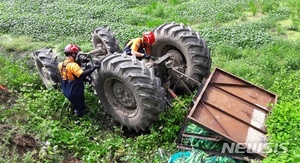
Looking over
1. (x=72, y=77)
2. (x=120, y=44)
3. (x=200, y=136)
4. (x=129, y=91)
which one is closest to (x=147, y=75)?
(x=129, y=91)

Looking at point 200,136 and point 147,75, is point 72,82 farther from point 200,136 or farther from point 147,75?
point 200,136

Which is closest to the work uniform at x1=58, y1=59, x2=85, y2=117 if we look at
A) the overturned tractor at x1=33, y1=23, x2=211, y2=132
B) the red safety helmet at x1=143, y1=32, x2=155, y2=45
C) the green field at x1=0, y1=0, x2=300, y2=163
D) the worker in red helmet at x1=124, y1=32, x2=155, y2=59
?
the overturned tractor at x1=33, y1=23, x2=211, y2=132

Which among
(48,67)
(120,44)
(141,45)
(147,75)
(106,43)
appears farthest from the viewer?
(120,44)

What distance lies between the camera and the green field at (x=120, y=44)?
569 cm

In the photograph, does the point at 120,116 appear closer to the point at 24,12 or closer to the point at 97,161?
the point at 97,161

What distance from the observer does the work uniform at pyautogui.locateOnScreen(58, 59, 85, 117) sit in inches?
257

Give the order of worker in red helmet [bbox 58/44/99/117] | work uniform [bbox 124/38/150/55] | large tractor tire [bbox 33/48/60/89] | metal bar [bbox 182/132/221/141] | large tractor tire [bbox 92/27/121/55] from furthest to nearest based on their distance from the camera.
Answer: large tractor tire [bbox 92/27/121/55] < large tractor tire [bbox 33/48/60/89] < work uniform [bbox 124/38/150/55] < worker in red helmet [bbox 58/44/99/117] < metal bar [bbox 182/132/221/141]

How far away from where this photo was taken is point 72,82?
21.7ft

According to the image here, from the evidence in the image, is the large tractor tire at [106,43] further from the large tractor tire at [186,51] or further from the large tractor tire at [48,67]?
the large tractor tire at [186,51]

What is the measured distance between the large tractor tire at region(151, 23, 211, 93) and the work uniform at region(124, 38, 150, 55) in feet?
1.10

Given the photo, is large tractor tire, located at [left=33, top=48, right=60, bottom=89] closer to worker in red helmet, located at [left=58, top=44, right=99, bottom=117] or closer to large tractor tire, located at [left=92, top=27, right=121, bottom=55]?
worker in red helmet, located at [left=58, top=44, right=99, bottom=117]

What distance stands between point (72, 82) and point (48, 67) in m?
1.07

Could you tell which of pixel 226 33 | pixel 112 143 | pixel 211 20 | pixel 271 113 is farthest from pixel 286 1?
pixel 112 143

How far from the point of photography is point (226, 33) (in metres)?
10.6
